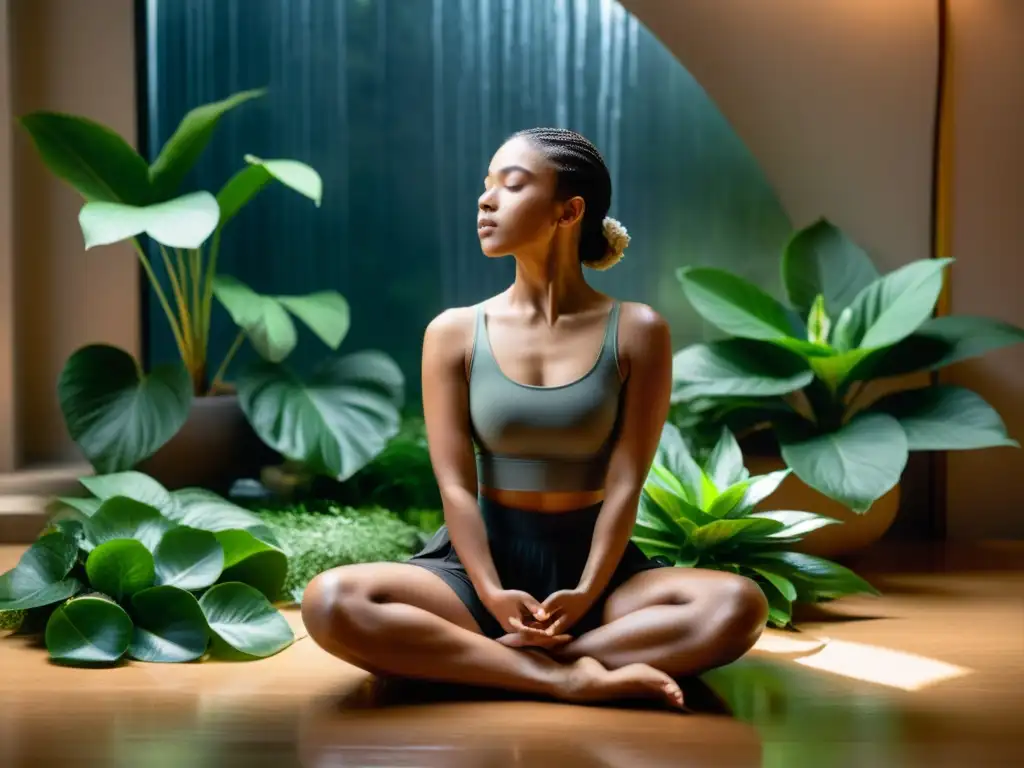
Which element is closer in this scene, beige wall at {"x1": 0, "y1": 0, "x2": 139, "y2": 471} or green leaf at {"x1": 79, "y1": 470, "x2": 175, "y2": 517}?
green leaf at {"x1": 79, "y1": 470, "x2": 175, "y2": 517}

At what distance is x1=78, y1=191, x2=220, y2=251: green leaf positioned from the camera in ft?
9.82

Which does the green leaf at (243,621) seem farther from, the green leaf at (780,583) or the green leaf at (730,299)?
the green leaf at (730,299)

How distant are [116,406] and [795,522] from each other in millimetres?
1925

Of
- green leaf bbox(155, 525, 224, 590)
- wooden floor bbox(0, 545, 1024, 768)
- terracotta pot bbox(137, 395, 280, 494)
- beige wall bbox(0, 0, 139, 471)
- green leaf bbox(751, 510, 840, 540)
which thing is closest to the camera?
wooden floor bbox(0, 545, 1024, 768)

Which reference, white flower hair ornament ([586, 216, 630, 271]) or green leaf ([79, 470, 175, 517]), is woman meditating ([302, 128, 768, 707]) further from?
green leaf ([79, 470, 175, 517])

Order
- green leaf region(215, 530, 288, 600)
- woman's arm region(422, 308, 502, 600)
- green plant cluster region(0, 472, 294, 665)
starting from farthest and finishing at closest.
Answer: green leaf region(215, 530, 288, 600) < green plant cluster region(0, 472, 294, 665) < woman's arm region(422, 308, 502, 600)

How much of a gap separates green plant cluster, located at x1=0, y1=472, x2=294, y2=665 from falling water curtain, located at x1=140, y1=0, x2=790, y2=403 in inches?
60.0

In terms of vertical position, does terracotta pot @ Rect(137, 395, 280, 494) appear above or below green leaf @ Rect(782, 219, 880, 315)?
below

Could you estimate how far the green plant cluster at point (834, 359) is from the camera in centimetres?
325

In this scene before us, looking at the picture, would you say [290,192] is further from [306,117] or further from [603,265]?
[603,265]

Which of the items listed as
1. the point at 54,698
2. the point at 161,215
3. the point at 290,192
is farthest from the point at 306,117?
the point at 54,698

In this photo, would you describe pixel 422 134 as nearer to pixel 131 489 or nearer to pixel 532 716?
pixel 131 489

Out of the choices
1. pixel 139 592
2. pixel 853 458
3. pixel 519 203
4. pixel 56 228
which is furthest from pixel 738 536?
pixel 56 228

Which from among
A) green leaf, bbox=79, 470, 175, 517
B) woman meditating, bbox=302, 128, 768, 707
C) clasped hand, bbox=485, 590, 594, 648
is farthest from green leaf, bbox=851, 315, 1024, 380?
green leaf, bbox=79, 470, 175, 517
